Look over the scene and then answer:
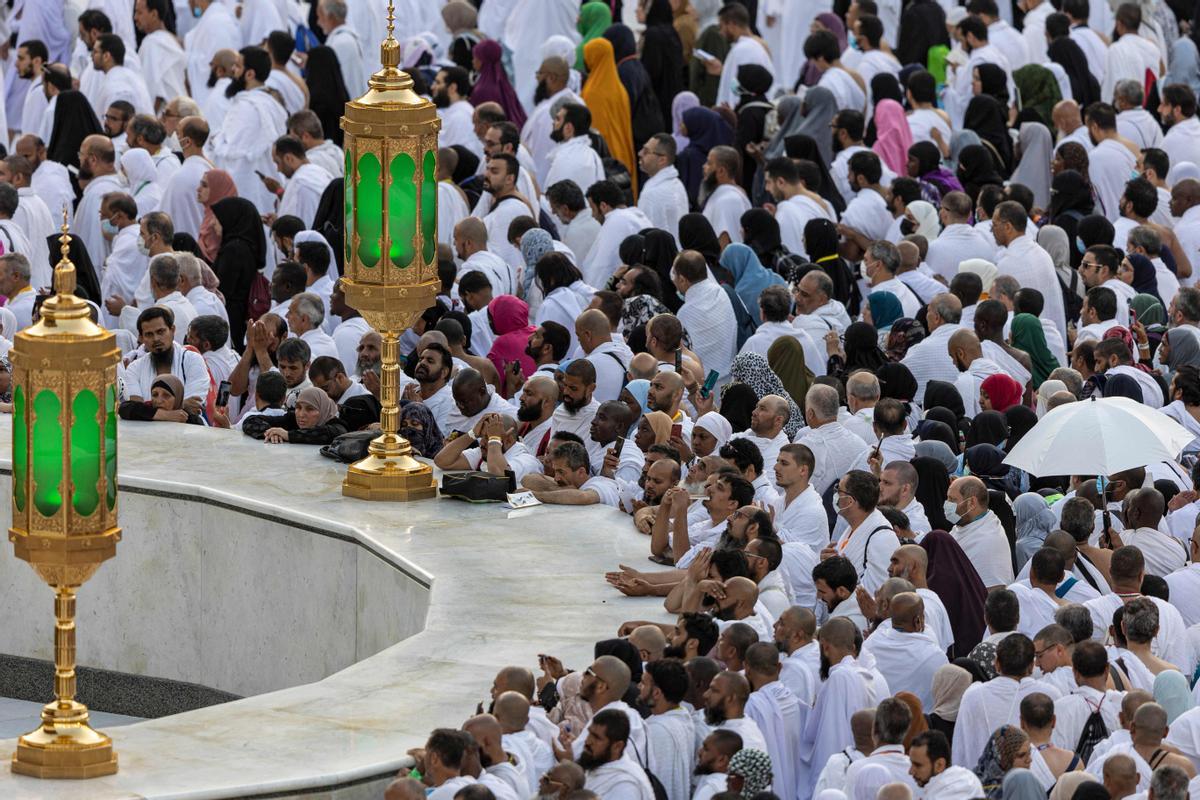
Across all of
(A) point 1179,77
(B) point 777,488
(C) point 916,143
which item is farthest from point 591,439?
(A) point 1179,77

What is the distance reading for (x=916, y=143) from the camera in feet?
51.8

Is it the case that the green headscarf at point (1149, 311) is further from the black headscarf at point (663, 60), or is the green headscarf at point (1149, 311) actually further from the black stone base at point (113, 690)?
the black headscarf at point (663, 60)

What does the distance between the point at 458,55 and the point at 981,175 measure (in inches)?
171

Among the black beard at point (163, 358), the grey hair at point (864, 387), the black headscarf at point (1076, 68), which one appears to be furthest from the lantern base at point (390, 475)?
the black headscarf at point (1076, 68)

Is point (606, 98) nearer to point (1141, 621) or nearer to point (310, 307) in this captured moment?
point (310, 307)

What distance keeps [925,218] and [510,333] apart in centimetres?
334

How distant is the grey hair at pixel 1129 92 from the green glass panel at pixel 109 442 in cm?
1087

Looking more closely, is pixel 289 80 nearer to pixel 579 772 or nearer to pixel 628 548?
pixel 628 548

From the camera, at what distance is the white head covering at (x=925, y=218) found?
14.8 m

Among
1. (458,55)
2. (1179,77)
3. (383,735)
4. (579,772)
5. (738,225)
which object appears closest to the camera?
(579,772)

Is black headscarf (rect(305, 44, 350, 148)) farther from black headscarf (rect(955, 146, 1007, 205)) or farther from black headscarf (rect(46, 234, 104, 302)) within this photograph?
black headscarf (rect(955, 146, 1007, 205))

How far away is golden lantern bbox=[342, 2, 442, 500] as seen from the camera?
34.1ft

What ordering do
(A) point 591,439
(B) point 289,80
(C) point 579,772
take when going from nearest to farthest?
1. (C) point 579,772
2. (A) point 591,439
3. (B) point 289,80

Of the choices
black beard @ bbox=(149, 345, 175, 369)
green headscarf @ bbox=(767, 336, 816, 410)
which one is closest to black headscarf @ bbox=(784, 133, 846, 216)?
green headscarf @ bbox=(767, 336, 816, 410)
